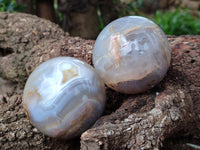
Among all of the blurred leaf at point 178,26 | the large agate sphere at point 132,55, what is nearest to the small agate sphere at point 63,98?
the large agate sphere at point 132,55

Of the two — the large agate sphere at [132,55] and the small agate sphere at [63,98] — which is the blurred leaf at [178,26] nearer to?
the large agate sphere at [132,55]

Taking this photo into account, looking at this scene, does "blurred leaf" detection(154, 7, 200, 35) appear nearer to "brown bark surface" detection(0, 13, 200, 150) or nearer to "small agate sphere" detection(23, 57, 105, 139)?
"brown bark surface" detection(0, 13, 200, 150)

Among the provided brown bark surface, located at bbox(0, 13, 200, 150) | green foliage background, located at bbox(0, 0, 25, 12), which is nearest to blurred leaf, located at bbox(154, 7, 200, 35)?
brown bark surface, located at bbox(0, 13, 200, 150)

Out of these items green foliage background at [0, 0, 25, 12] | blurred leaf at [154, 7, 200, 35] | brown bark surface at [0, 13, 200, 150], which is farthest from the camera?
blurred leaf at [154, 7, 200, 35]

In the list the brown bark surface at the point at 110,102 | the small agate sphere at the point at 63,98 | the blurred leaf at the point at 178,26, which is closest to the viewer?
the brown bark surface at the point at 110,102

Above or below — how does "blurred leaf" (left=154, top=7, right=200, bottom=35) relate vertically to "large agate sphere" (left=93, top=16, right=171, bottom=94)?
below

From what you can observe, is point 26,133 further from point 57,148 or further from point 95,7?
point 95,7

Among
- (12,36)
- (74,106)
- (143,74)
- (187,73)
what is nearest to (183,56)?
(187,73)
